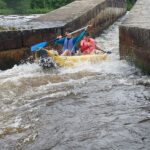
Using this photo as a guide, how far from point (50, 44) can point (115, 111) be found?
570 cm

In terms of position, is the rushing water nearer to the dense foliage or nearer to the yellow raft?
the yellow raft

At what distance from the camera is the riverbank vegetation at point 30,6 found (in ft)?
131

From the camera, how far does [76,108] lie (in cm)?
833

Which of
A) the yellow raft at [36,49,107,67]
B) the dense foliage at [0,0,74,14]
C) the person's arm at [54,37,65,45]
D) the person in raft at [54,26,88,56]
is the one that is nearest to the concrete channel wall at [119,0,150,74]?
the yellow raft at [36,49,107,67]

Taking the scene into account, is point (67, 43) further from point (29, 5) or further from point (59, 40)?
point (29, 5)

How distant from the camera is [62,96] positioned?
9117mm

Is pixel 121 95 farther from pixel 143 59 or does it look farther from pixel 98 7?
pixel 98 7

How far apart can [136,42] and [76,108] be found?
3.75m

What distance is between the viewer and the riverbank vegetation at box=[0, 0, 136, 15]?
39.8 metres

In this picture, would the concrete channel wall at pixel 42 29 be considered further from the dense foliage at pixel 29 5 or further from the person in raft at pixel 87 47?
the dense foliage at pixel 29 5

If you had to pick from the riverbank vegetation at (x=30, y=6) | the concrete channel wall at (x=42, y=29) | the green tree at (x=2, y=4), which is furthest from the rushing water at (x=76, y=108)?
the green tree at (x=2, y=4)

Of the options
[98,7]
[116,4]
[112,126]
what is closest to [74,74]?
[112,126]

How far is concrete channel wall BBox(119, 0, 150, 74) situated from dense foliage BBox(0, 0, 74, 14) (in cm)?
2666

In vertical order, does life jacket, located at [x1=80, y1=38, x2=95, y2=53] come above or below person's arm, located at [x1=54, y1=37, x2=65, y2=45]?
below
